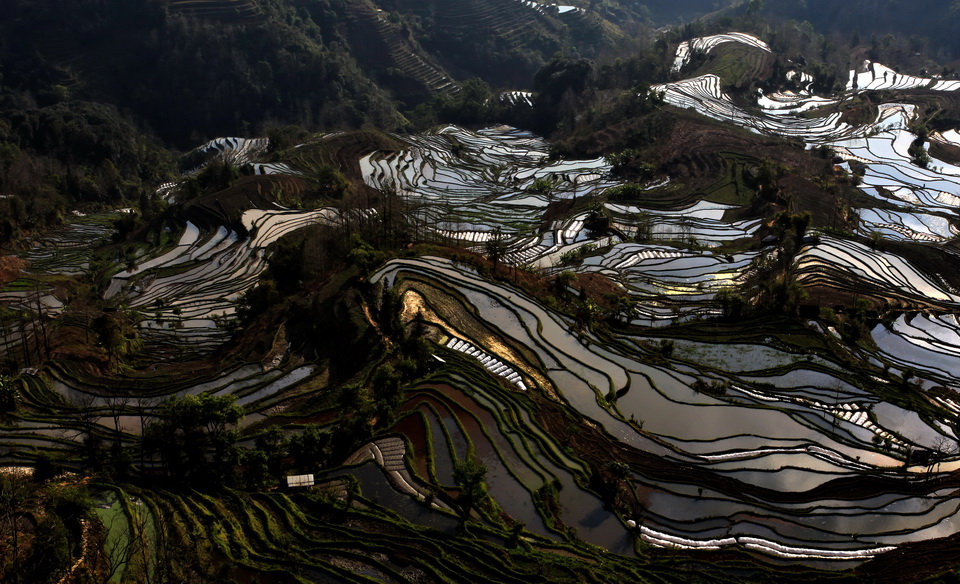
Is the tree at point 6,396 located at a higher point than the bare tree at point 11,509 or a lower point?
lower

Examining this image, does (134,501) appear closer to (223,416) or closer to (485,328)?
(223,416)

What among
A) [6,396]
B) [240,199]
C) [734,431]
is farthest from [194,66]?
[734,431]

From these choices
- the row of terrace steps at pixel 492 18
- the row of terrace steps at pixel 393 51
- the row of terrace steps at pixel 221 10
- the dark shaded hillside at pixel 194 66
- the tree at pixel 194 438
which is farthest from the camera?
the row of terrace steps at pixel 492 18

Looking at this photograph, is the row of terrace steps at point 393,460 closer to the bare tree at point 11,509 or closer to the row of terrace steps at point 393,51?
the bare tree at point 11,509

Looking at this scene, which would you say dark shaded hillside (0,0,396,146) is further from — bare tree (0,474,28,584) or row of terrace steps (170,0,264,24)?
bare tree (0,474,28,584)

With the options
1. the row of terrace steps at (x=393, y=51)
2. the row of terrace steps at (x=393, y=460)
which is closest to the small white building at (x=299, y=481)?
the row of terrace steps at (x=393, y=460)

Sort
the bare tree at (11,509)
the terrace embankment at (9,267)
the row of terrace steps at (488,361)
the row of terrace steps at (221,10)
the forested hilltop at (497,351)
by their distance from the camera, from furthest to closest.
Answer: the row of terrace steps at (221,10) → the terrace embankment at (9,267) → the row of terrace steps at (488,361) → the forested hilltop at (497,351) → the bare tree at (11,509)

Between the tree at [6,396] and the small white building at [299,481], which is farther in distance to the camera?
the tree at [6,396]

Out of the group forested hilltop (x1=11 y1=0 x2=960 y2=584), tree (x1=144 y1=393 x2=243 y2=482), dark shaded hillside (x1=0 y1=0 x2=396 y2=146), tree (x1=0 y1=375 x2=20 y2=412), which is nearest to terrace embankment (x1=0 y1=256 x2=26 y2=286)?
A: forested hilltop (x1=11 y1=0 x2=960 y2=584)
